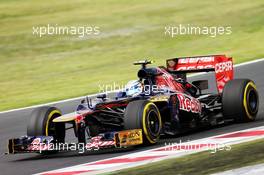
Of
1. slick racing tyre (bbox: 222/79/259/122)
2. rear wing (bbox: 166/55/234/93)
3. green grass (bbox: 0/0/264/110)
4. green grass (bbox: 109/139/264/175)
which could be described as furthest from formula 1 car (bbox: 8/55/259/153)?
green grass (bbox: 0/0/264/110)

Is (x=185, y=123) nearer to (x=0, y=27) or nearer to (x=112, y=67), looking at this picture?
(x=112, y=67)

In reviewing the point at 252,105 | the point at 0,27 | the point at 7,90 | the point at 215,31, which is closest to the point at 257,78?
the point at 252,105

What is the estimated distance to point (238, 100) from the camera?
A: 1270 cm

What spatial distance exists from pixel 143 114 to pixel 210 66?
3.10 metres

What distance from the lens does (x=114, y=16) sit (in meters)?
33.2

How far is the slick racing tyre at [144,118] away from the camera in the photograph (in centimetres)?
1126

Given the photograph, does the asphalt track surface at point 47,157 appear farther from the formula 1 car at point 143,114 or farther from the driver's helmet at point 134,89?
the driver's helmet at point 134,89

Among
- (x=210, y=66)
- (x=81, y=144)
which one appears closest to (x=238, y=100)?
(x=210, y=66)

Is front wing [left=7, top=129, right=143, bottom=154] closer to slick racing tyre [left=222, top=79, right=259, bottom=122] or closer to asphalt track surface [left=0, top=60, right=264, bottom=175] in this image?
asphalt track surface [left=0, top=60, right=264, bottom=175]

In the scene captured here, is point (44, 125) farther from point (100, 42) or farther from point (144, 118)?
point (100, 42)

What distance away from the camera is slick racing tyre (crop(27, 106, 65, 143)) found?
12094mm

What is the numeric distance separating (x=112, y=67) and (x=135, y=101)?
45.4ft

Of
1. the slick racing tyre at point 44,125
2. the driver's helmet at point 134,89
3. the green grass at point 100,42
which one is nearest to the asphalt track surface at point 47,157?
the slick racing tyre at point 44,125

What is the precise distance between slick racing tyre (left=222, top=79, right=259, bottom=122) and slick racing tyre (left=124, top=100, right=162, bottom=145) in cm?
166
